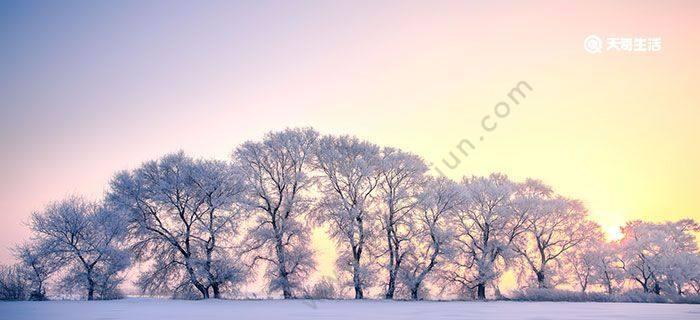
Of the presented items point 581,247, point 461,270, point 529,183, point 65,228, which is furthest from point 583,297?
point 65,228

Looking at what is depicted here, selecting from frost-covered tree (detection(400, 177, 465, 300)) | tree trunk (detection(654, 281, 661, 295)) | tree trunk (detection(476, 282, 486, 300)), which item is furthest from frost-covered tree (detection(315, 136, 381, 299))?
tree trunk (detection(654, 281, 661, 295))

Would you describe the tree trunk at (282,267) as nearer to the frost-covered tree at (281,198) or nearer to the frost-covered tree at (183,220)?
the frost-covered tree at (281,198)

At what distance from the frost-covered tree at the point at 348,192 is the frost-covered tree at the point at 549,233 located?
14.6 metres

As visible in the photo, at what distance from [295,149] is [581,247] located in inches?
1082

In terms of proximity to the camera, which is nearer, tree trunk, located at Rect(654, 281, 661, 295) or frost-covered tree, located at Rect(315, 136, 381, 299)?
frost-covered tree, located at Rect(315, 136, 381, 299)

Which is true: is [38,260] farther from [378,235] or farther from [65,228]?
[378,235]

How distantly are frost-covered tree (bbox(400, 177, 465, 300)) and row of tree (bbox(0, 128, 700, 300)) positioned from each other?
83 mm

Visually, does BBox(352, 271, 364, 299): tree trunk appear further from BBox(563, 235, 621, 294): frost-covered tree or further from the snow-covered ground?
BBox(563, 235, 621, 294): frost-covered tree

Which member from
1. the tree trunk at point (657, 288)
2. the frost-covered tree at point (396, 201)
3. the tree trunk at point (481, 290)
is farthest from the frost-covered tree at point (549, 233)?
the frost-covered tree at point (396, 201)

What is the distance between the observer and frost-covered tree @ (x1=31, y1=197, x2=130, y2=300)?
41219 millimetres

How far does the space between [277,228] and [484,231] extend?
56.2 feet

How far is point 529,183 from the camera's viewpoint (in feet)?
179

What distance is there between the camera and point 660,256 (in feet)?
162

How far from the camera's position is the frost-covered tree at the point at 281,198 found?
43344 millimetres
